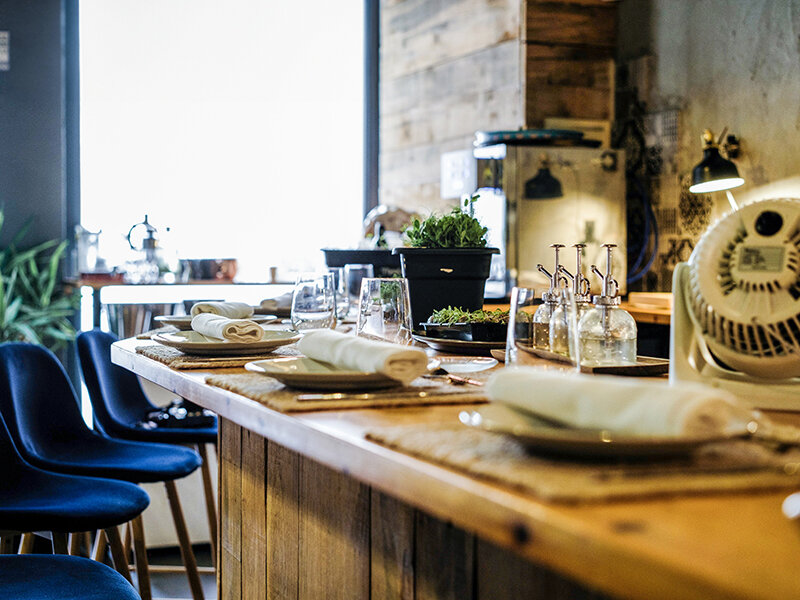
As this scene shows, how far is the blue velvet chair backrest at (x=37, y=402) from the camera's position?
213 cm

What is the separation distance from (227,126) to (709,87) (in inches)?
108

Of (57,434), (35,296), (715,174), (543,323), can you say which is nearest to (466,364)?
(543,323)

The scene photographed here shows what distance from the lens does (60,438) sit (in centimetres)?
239

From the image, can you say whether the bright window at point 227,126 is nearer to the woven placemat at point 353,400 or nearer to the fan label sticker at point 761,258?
the woven placemat at point 353,400

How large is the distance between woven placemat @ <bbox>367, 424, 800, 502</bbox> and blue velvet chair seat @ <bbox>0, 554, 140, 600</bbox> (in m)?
0.79

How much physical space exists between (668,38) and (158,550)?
348cm

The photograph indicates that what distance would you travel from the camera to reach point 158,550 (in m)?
A: 3.64

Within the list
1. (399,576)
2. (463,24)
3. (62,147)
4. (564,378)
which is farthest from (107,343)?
(463,24)

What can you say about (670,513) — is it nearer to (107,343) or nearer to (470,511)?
(470,511)

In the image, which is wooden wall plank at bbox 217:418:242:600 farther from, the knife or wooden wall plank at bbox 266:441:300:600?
the knife

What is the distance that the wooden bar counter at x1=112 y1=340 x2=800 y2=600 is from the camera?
1.74 ft

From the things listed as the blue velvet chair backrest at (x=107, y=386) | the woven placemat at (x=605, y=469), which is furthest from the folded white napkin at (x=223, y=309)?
the woven placemat at (x=605, y=469)

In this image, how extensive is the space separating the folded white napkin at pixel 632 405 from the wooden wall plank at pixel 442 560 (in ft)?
1.23

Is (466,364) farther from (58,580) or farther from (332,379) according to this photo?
(58,580)
